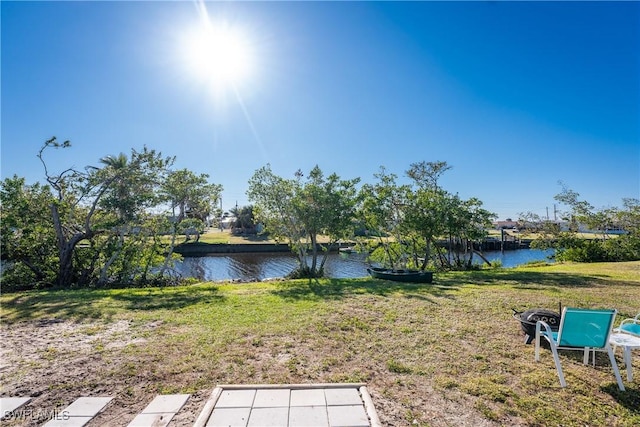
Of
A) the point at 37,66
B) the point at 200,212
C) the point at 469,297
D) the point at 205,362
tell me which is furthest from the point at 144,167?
the point at 469,297

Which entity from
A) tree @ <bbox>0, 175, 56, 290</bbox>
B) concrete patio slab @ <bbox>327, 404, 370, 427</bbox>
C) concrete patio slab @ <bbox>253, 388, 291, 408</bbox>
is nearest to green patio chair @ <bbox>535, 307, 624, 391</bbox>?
concrete patio slab @ <bbox>327, 404, 370, 427</bbox>

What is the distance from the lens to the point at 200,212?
567 inches

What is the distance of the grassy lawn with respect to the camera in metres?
3.10

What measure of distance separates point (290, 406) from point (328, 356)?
1274mm

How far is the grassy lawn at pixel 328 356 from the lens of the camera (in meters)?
3.10

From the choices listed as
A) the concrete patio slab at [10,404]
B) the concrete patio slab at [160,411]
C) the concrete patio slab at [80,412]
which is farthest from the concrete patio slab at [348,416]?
the concrete patio slab at [10,404]

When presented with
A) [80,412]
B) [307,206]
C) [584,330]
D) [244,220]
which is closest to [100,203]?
[307,206]

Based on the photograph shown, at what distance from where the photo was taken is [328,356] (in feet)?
13.9

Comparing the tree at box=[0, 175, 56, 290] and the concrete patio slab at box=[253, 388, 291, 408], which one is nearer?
the concrete patio slab at box=[253, 388, 291, 408]

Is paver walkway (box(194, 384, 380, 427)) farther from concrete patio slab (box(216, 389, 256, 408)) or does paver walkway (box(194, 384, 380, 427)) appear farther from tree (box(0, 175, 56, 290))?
tree (box(0, 175, 56, 290))

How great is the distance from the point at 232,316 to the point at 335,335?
2306mm

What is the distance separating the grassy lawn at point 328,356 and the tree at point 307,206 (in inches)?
256

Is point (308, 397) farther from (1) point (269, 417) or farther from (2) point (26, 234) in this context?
(2) point (26, 234)

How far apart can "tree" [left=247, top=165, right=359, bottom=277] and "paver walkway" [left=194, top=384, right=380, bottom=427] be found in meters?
10.4
